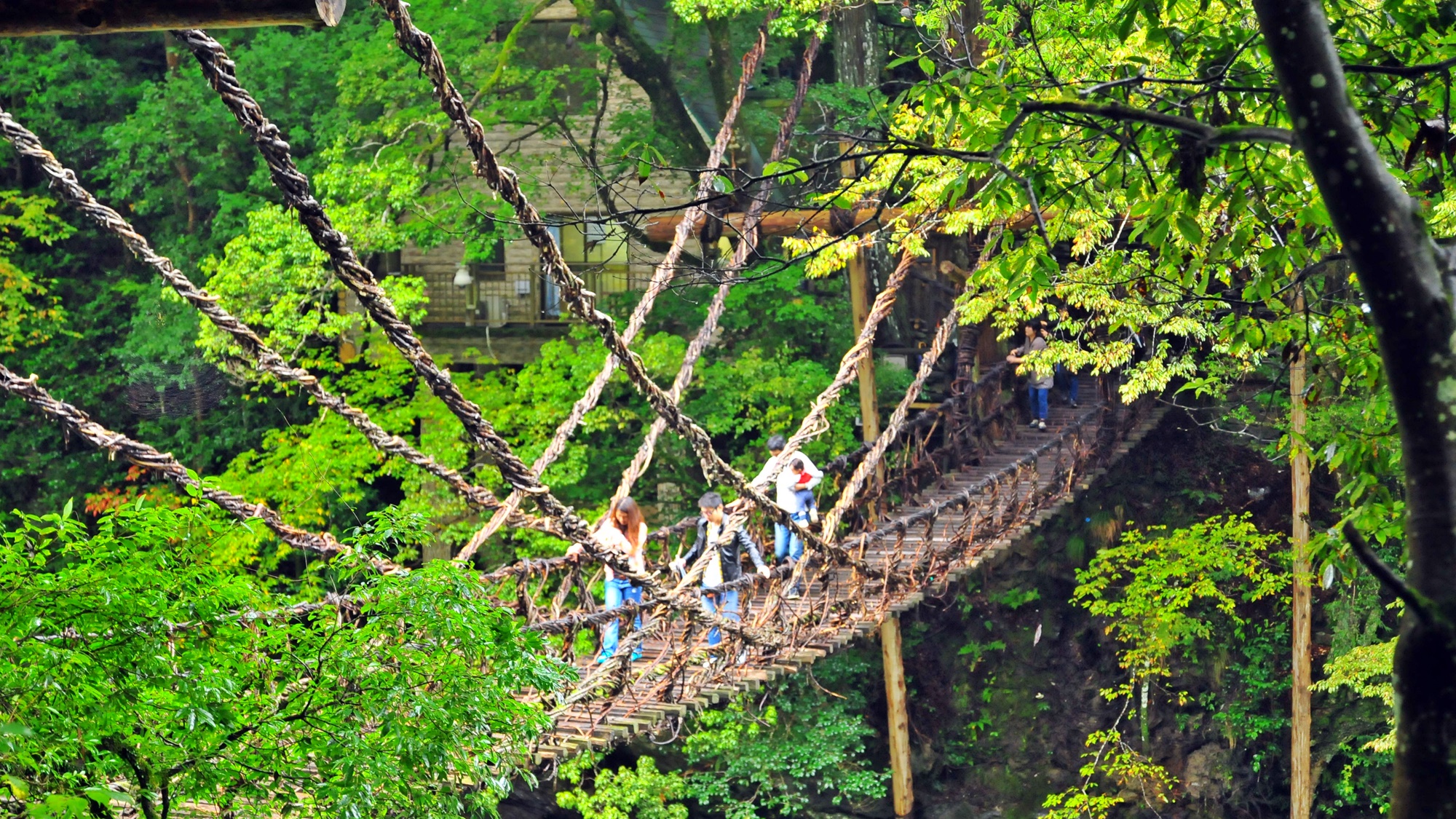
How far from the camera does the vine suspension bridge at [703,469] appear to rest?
5301 mm

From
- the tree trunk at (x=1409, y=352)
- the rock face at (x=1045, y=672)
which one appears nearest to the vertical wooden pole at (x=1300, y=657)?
the rock face at (x=1045, y=672)

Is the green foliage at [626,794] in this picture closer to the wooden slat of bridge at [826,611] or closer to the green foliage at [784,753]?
the green foliage at [784,753]

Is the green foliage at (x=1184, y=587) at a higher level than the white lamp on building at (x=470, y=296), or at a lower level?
lower

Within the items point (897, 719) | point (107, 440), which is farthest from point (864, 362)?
point (107, 440)

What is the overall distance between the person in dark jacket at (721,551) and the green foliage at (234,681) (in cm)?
400

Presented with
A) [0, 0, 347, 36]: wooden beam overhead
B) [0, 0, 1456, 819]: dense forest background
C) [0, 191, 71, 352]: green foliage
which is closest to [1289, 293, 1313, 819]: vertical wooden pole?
[0, 0, 1456, 819]: dense forest background

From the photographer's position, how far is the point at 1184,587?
1348 cm

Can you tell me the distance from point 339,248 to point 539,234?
687 mm

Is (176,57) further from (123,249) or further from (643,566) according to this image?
(643,566)

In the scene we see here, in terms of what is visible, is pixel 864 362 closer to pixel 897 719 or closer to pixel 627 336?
pixel 627 336

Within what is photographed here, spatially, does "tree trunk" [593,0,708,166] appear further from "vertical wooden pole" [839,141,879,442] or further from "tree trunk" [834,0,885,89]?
"vertical wooden pole" [839,141,879,442]

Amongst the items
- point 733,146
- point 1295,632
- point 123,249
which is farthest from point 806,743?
point 123,249

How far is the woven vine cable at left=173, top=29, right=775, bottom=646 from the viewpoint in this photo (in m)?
4.30

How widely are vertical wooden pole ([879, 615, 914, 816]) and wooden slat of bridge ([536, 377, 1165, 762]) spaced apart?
1.40 meters
